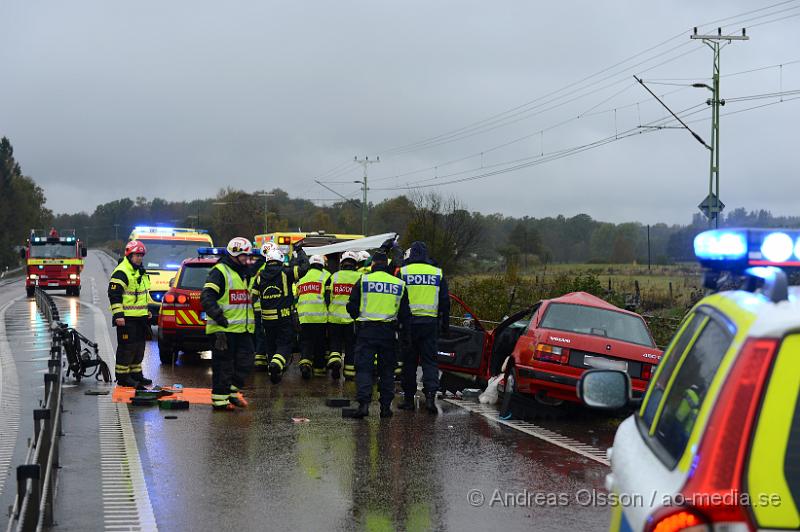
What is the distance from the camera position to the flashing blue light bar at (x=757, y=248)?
3.36 m

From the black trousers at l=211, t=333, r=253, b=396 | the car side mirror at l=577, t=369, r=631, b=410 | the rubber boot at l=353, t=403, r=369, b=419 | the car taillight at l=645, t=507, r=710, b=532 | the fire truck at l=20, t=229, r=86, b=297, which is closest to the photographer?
the car taillight at l=645, t=507, r=710, b=532

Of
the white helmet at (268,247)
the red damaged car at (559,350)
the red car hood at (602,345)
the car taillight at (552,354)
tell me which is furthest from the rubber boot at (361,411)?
the white helmet at (268,247)

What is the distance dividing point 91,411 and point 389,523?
5.82 m

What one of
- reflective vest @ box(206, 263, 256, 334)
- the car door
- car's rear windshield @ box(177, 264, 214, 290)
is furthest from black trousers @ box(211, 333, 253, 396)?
car's rear windshield @ box(177, 264, 214, 290)

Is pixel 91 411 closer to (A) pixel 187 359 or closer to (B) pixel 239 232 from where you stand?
(A) pixel 187 359

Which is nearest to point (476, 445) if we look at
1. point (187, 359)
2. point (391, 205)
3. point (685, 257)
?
point (685, 257)

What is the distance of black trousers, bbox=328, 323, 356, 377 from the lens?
14.7 m

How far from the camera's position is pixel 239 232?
96688 millimetres

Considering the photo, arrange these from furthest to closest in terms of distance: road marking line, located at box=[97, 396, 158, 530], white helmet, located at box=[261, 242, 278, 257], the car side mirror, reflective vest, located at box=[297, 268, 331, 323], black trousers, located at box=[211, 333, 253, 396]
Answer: white helmet, located at box=[261, 242, 278, 257], reflective vest, located at box=[297, 268, 331, 323], black trousers, located at box=[211, 333, 253, 396], road marking line, located at box=[97, 396, 158, 530], the car side mirror

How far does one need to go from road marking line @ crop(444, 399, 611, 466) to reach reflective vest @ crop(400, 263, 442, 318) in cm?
132

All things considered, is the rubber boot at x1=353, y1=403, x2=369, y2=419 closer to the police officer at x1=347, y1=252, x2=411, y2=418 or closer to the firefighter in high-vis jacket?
the police officer at x1=347, y1=252, x2=411, y2=418

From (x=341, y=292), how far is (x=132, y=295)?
2.90 metres

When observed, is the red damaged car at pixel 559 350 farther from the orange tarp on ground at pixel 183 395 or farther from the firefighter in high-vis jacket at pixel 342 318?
the orange tarp on ground at pixel 183 395

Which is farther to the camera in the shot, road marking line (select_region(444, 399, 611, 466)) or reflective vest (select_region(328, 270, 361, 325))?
reflective vest (select_region(328, 270, 361, 325))
